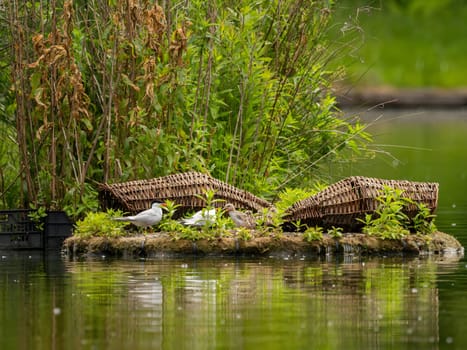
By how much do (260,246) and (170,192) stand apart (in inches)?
52.8

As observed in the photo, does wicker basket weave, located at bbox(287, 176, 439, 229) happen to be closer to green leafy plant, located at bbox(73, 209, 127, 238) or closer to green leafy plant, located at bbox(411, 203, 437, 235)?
green leafy plant, located at bbox(411, 203, 437, 235)

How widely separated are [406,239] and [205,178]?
218 centimetres

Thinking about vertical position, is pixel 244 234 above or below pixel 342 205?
below

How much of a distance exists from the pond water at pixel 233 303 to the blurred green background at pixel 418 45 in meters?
47.9

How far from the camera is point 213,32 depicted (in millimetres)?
18078

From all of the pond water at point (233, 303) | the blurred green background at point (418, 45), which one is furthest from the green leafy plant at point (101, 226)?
the blurred green background at point (418, 45)

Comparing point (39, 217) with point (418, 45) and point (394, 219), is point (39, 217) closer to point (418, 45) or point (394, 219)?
point (394, 219)

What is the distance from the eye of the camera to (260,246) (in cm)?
1627

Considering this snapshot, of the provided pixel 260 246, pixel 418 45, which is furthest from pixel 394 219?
pixel 418 45

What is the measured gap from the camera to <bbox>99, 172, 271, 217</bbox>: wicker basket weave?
1700 cm

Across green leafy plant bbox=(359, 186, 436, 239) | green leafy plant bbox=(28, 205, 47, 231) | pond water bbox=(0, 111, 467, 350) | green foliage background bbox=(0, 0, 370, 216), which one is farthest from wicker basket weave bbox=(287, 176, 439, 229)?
green leafy plant bbox=(28, 205, 47, 231)

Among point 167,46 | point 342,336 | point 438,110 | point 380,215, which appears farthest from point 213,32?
point 438,110

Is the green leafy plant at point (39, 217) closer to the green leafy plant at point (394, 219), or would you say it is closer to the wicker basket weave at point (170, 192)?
the wicker basket weave at point (170, 192)

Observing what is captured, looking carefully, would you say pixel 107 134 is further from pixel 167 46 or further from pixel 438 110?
pixel 438 110
